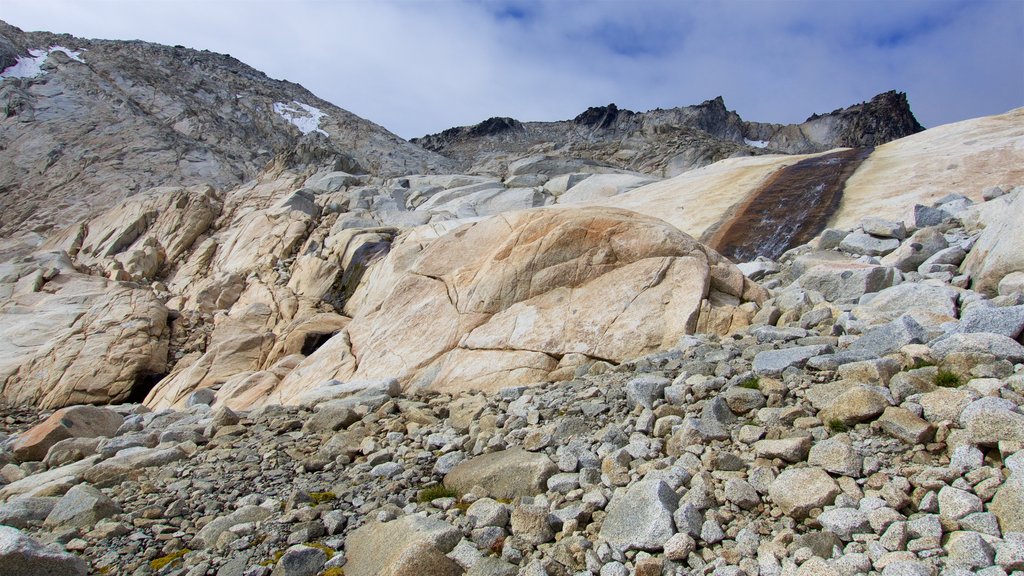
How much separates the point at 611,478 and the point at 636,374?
3.34 meters

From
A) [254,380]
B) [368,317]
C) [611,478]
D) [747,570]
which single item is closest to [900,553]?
[747,570]

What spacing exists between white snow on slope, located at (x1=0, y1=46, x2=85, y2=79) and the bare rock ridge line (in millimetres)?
97097

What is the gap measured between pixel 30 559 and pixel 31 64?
108m

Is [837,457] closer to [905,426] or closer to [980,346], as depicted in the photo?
[905,426]

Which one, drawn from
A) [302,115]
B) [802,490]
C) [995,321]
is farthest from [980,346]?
[302,115]

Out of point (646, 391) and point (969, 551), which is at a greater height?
point (646, 391)

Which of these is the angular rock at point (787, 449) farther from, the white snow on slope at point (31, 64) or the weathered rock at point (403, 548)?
the white snow on slope at point (31, 64)

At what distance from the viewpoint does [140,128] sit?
73938 millimetres

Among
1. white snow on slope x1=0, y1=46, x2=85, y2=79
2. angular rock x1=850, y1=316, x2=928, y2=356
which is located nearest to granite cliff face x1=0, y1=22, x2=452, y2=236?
white snow on slope x1=0, y1=46, x2=85, y2=79

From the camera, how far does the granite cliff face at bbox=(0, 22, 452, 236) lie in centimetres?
6022

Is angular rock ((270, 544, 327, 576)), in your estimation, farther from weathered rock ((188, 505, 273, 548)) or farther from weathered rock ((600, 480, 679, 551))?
weathered rock ((600, 480, 679, 551))

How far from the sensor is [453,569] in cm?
584

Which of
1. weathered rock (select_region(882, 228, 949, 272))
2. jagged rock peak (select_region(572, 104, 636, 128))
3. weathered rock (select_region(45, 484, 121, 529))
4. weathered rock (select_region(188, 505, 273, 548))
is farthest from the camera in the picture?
jagged rock peak (select_region(572, 104, 636, 128))

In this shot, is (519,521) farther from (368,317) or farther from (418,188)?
(418,188)
